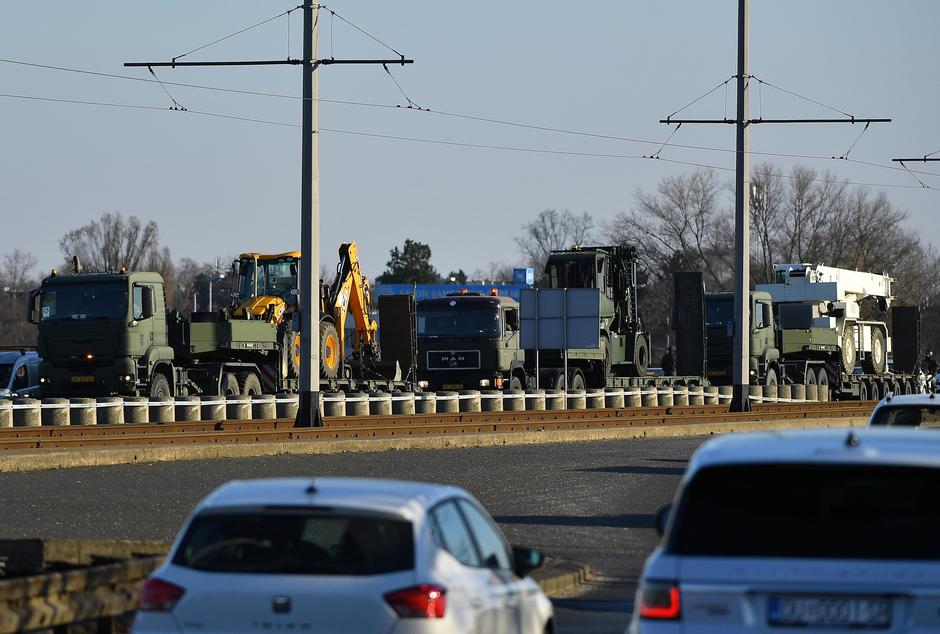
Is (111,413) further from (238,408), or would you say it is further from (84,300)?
(238,408)

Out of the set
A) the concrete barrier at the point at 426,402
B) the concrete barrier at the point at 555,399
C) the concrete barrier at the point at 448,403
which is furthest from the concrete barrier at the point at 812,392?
the concrete barrier at the point at 426,402

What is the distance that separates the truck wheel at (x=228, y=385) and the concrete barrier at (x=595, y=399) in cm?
924

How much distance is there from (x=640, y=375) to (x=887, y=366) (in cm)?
1618

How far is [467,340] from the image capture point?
42562mm

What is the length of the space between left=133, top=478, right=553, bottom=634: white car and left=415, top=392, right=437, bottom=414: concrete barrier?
109ft

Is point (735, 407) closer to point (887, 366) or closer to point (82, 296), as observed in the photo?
point (82, 296)

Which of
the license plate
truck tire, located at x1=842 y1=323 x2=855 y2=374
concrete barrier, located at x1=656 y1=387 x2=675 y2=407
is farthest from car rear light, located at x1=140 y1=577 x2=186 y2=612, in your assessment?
truck tire, located at x1=842 y1=323 x2=855 y2=374

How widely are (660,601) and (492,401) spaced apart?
116 ft

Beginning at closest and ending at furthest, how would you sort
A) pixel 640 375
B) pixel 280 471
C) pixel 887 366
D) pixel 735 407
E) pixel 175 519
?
pixel 175 519, pixel 280 471, pixel 735 407, pixel 640 375, pixel 887 366

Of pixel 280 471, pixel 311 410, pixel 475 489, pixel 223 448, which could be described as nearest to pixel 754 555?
pixel 475 489

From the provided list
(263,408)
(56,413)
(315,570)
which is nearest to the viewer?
(315,570)

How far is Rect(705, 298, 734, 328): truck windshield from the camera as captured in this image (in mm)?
48531

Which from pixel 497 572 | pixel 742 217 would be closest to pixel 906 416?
pixel 497 572

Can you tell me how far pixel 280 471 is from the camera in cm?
2403
